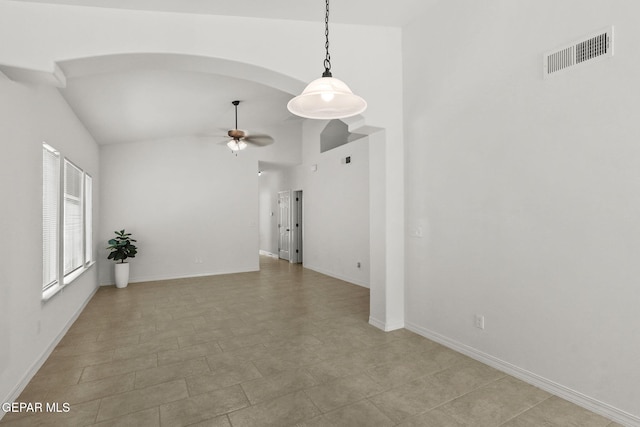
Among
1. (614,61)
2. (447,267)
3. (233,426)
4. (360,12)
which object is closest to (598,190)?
(614,61)

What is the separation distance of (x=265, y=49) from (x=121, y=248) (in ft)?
17.4

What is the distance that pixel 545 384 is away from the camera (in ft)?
8.53

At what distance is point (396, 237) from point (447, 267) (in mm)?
728

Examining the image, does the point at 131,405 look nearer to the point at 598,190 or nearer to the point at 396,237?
the point at 396,237

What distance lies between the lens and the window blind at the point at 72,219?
4.39 meters

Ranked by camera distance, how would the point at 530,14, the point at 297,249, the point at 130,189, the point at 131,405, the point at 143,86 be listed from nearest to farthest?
the point at 131,405 → the point at 530,14 → the point at 143,86 → the point at 130,189 → the point at 297,249

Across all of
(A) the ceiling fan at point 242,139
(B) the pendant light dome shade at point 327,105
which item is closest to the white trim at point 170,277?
(A) the ceiling fan at point 242,139

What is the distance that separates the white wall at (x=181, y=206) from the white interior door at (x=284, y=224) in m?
1.65

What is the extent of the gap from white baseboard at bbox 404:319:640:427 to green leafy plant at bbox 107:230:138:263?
590 centimetres

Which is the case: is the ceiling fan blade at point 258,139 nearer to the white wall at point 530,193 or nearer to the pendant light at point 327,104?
the white wall at point 530,193

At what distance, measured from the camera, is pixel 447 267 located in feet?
11.4

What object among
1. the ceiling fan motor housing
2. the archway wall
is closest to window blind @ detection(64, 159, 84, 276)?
the archway wall

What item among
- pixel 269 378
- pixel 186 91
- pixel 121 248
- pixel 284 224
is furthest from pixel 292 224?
pixel 269 378

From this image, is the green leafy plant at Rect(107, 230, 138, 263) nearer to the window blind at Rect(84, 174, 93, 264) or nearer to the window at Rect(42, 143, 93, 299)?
the window blind at Rect(84, 174, 93, 264)
